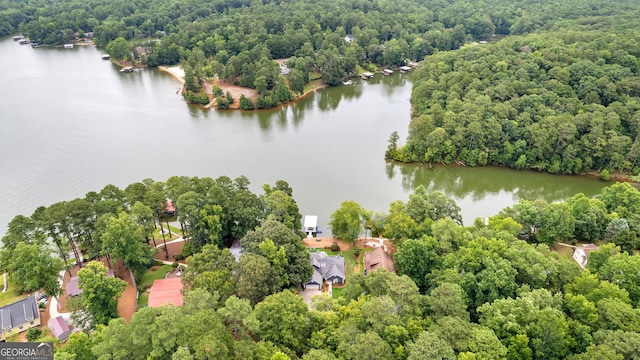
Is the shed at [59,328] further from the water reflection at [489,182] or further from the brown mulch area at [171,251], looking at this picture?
the water reflection at [489,182]

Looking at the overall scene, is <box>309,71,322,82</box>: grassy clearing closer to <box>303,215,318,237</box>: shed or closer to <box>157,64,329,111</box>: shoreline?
<box>157,64,329,111</box>: shoreline

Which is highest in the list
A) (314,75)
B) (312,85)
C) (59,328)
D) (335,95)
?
(314,75)

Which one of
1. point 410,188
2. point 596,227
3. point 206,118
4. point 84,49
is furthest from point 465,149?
point 84,49

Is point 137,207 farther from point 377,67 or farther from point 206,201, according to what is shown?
point 377,67

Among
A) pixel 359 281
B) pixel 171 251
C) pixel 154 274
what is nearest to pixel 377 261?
pixel 359 281

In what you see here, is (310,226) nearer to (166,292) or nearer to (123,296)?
(166,292)

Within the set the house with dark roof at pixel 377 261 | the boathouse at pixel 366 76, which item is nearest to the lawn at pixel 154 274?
the house with dark roof at pixel 377 261
